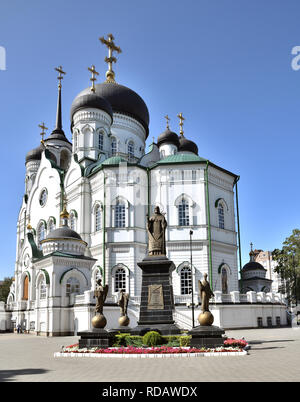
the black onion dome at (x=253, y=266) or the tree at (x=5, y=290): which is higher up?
the black onion dome at (x=253, y=266)

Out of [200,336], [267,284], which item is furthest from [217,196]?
[200,336]

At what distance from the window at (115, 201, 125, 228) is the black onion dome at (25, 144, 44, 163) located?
76.5 ft

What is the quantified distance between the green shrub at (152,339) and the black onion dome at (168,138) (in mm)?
33154

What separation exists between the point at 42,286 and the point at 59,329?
3930mm

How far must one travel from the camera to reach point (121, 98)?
45250mm

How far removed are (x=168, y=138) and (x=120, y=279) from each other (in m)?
18.6

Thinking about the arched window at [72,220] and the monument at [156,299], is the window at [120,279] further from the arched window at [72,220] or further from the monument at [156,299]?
the monument at [156,299]

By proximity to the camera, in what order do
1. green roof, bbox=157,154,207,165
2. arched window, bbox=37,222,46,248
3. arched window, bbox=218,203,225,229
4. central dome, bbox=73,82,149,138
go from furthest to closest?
1. central dome, bbox=73,82,149,138
2. arched window, bbox=37,222,46,248
3. arched window, bbox=218,203,225,229
4. green roof, bbox=157,154,207,165

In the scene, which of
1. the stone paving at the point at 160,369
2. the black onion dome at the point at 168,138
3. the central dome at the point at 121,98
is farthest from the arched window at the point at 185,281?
the central dome at the point at 121,98

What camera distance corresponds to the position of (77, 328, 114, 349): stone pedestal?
14.6 metres

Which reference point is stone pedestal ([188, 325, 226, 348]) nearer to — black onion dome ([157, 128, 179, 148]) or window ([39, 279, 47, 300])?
window ([39, 279, 47, 300])

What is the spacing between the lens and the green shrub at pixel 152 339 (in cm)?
1414

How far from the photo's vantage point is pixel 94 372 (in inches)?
387

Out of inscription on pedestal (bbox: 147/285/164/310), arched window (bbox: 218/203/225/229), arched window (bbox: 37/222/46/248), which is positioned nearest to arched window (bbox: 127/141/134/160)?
arched window (bbox: 37/222/46/248)
